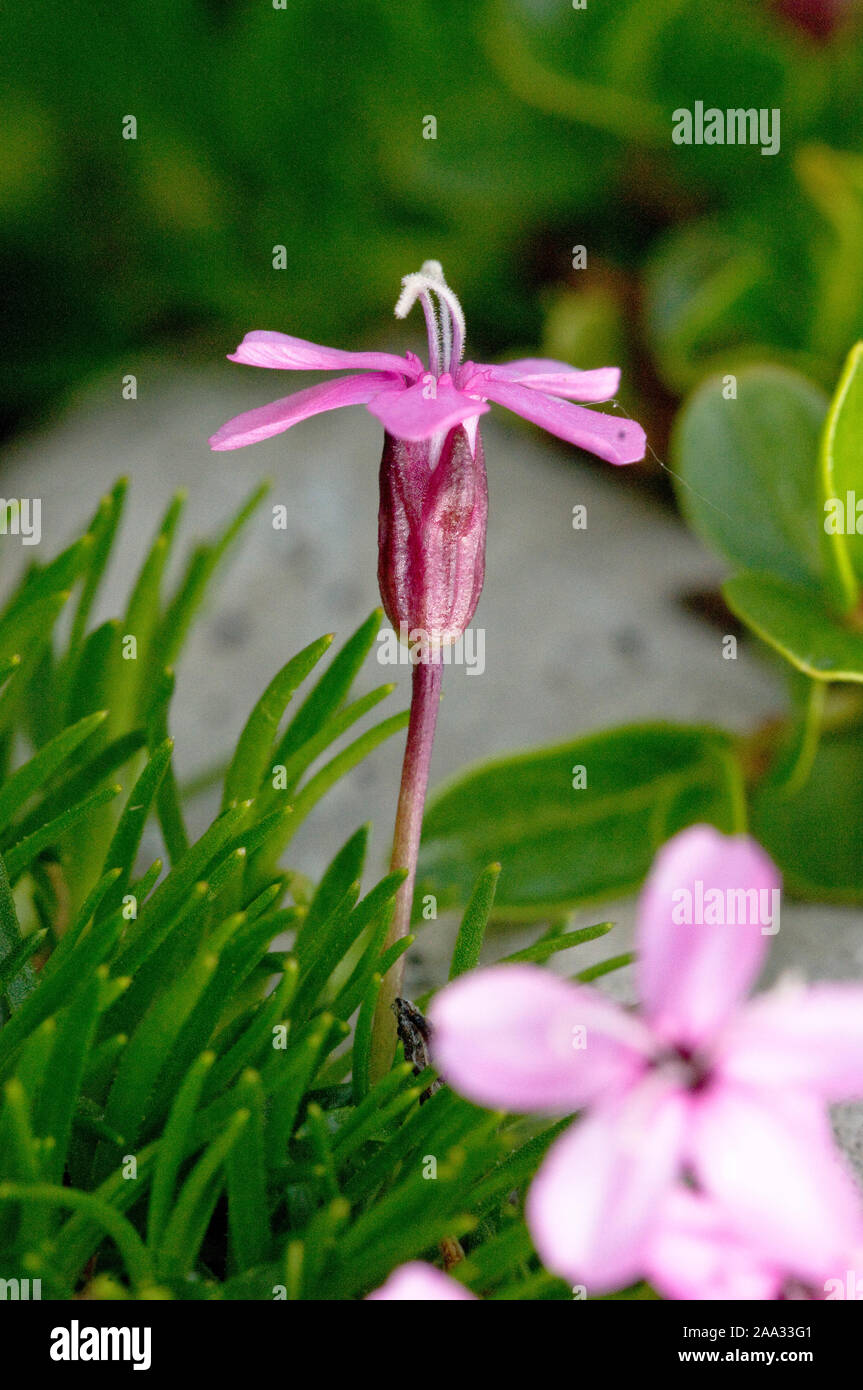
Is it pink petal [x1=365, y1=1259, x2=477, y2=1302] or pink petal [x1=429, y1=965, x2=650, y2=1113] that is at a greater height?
pink petal [x1=429, y1=965, x2=650, y2=1113]

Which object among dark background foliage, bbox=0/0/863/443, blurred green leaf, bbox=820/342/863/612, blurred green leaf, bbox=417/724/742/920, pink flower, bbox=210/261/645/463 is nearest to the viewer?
pink flower, bbox=210/261/645/463

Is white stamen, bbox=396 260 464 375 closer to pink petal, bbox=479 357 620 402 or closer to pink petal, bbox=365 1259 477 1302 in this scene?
pink petal, bbox=479 357 620 402

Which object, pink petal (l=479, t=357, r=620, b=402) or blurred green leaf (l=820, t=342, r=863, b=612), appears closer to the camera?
pink petal (l=479, t=357, r=620, b=402)

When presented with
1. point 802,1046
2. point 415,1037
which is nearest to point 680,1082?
point 802,1046

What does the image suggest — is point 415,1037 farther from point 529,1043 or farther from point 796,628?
point 796,628

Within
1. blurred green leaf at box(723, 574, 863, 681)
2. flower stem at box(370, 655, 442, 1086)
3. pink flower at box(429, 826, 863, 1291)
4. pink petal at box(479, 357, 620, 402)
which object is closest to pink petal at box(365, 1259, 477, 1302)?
pink flower at box(429, 826, 863, 1291)

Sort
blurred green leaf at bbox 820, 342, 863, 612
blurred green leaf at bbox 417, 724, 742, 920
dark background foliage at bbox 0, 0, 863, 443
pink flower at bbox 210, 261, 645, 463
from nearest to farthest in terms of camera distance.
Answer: pink flower at bbox 210, 261, 645, 463, blurred green leaf at bbox 820, 342, 863, 612, blurred green leaf at bbox 417, 724, 742, 920, dark background foliage at bbox 0, 0, 863, 443

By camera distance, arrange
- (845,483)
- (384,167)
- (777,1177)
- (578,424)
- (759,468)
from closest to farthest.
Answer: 1. (777,1177)
2. (578,424)
3. (845,483)
4. (759,468)
5. (384,167)

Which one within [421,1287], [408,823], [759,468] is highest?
[759,468]
